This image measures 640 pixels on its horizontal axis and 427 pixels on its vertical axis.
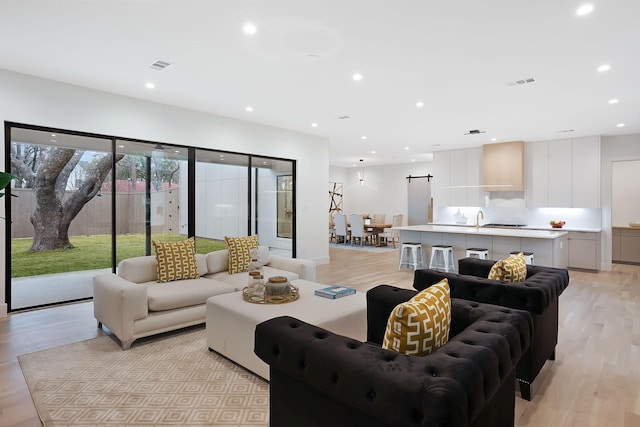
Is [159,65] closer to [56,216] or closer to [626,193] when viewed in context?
[56,216]

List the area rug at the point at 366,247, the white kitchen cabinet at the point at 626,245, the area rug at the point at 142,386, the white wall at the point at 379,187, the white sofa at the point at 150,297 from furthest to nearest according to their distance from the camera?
1. the white wall at the point at 379,187
2. the area rug at the point at 366,247
3. the white kitchen cabinet at the point at 626,245
4. the white sofa at the point at 150,297
5. the area rug at the point at 142,386

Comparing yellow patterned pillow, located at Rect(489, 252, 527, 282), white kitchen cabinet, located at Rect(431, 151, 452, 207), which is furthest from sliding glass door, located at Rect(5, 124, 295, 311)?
white kitchen cabinet, located at Rect(431, 151, 452, 207)

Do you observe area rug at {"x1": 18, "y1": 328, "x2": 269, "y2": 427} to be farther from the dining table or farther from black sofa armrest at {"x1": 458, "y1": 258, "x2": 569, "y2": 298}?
the dining table

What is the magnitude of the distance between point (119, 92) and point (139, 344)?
139 inches

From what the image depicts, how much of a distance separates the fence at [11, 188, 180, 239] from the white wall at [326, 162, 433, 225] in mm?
8689

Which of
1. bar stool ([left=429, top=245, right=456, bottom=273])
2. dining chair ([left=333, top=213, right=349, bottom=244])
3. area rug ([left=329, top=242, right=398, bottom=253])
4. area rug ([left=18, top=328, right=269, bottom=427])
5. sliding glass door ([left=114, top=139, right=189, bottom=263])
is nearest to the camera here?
Result: area rug ([left=18, top=328, right=269, bottom=427])

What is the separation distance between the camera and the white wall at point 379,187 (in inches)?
520

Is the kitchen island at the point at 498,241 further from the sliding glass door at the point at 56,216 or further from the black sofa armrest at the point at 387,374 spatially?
the sliding glass door at the point at 56,216

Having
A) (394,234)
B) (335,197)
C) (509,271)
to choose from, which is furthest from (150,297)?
(335,197)

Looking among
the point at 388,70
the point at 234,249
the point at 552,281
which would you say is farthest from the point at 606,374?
the point at 234,249

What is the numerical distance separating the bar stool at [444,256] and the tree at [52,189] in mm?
5819

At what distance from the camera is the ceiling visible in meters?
2.95

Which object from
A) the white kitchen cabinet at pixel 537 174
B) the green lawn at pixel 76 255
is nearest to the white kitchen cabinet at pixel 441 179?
the white kitchen cabinet at pixel 537 174

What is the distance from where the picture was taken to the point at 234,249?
189 inches
